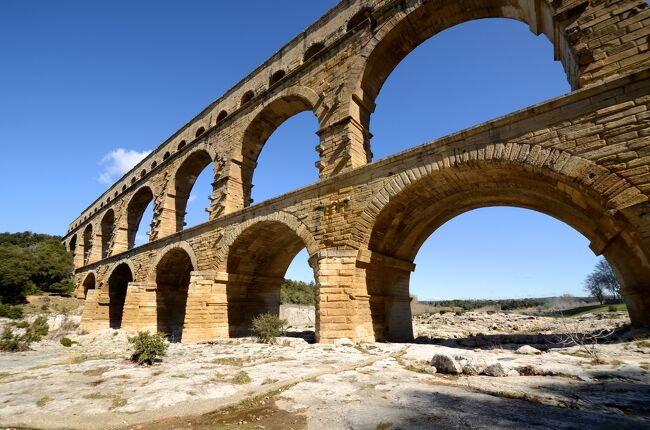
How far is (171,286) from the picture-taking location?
1472 cm

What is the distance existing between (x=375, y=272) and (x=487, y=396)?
17.4 feet

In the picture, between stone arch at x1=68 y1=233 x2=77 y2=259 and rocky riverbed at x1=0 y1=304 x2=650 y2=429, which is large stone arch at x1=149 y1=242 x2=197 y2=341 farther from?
stone arch at x1=68 y1=233 x2=77 y2=259

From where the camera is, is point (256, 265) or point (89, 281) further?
point (89, 281)

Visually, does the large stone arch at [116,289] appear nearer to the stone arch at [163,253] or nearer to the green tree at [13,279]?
the stone arch at [163,253]

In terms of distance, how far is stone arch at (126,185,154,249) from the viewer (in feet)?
66.4

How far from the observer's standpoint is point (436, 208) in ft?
26.9

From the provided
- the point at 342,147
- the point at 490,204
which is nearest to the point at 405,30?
the point at 342,147

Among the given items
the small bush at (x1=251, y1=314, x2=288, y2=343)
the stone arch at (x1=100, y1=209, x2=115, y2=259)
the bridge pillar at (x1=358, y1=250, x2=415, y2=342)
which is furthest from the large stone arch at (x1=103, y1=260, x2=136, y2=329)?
the bridge pillar at (x1=358, y1=250, x2=415, y2=342)

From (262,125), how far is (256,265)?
18.1ft

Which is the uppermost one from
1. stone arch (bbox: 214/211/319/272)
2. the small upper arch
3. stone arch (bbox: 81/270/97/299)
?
the small upper arch

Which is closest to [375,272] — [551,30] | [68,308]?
[551,30]

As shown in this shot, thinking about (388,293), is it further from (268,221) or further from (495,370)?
(495,370)

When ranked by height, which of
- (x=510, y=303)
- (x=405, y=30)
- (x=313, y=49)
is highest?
(x=313, y=49)

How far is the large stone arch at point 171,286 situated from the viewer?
45.0 feet
